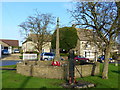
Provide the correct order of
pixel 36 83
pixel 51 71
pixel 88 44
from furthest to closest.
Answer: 1. pixel 88 44
2. pixel 51 71
3. pixel 36 83

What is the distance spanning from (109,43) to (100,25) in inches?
70.8

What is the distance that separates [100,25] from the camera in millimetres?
13758

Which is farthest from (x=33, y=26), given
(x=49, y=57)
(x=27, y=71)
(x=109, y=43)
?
(x=109, y=43)

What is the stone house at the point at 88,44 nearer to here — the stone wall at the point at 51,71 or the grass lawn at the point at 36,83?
the stone wall at the point at 51,71

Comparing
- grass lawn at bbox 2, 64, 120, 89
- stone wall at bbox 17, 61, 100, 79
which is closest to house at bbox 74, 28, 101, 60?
stone wall at bbox 17, 61, 100, 79

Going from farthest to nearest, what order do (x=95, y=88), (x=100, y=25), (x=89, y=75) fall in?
(x=89, y=75) < (x=100, y=25) < (x=95, y=88)

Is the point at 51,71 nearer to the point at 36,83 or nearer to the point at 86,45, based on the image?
the point at 36,83

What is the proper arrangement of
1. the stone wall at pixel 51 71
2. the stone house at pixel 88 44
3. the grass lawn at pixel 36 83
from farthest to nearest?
the stone house at pixel 88 44 < the stone wall at pixel 51 71 < the grass lawn at pixel 36 83

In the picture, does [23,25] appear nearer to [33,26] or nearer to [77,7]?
[33,26]

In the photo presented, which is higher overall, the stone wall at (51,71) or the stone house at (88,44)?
the stone house at (88,44)

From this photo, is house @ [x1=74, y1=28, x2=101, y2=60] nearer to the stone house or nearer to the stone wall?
the stone house

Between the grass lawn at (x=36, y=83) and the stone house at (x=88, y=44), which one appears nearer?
the grass lawn at (x=36, y=83)

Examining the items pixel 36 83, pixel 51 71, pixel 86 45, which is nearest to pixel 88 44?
pixel 86 45

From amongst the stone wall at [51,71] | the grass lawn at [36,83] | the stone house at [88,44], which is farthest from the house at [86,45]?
the grass lawn at [36,83]
